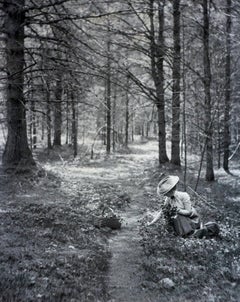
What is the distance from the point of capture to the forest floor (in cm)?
492

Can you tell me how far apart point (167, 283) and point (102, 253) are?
166 centimetres

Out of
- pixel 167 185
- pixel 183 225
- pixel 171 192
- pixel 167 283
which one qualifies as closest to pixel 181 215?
pixel 183 225

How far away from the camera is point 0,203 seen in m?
9.27

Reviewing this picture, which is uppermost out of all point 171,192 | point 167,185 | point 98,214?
point 167,185

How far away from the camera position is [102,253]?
648 centimetres

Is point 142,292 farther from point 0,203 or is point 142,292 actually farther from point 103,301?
point 0,203

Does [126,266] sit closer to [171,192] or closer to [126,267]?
[126,267]

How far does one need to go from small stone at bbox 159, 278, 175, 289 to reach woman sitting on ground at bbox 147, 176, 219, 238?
2302mm

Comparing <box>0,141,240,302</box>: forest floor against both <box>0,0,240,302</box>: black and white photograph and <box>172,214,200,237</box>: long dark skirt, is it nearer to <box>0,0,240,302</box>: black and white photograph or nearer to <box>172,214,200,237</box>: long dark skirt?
<box>0,0,240,302</box>: black and white photograph

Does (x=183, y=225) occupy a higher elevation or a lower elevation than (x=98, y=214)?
higher

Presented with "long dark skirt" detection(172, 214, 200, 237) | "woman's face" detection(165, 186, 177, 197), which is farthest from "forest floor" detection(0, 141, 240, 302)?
"woman's face" detection(165, 186, 177, 197)

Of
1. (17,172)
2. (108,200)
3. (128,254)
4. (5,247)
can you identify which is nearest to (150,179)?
(108,200)

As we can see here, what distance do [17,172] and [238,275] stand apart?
8708mm

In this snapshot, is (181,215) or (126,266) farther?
(181,215)
